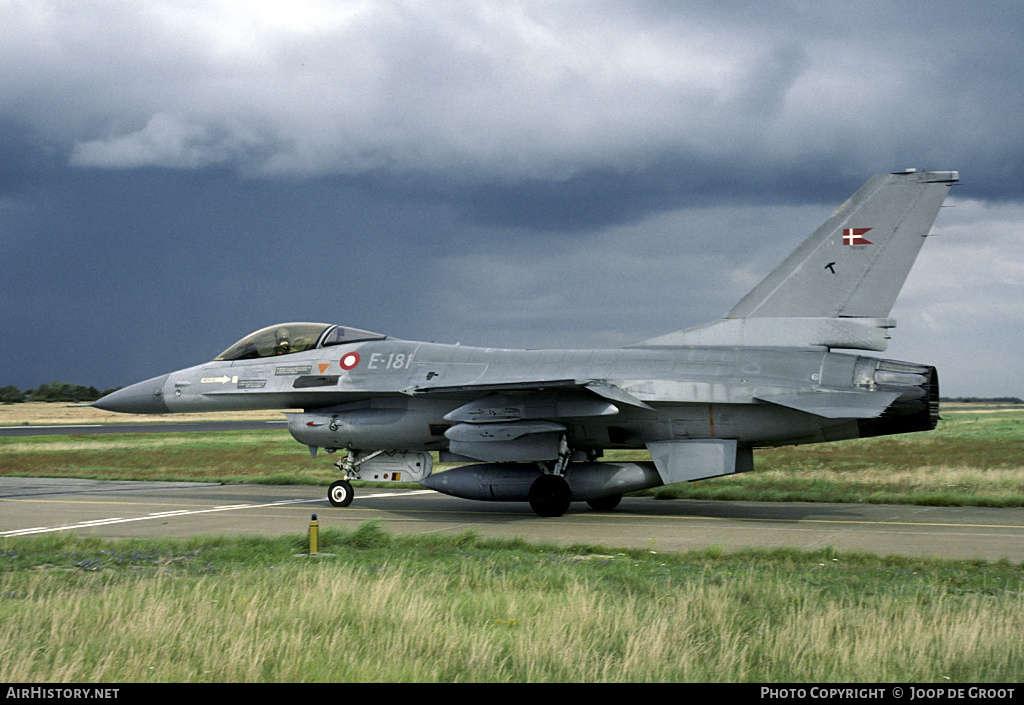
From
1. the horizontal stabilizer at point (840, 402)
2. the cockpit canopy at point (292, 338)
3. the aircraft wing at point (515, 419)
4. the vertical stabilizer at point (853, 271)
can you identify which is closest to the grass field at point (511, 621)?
the horizontal stabilizer at point (840, 402)

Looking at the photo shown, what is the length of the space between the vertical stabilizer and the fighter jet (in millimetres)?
21

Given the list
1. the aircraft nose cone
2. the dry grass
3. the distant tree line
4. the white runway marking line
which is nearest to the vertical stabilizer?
the dry grass

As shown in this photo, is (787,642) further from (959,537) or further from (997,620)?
(959,537)

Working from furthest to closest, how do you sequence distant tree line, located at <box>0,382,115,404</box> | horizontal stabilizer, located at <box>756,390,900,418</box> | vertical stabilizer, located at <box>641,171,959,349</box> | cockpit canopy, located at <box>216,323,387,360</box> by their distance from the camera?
distant tree line, located at <box>0,382,115,404</box>
cockpit canopy, located at <box>216,323,387,360</box>
vertical stabilizer, located at <box>641,171,959,349</box>
horizontal stabilizer, located at <box>756,390,900,418</box>

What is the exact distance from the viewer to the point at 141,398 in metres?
20.2

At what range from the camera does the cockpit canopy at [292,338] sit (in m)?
19.3

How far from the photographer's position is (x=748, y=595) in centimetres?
812

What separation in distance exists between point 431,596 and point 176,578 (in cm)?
296

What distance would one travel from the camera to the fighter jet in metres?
15.2

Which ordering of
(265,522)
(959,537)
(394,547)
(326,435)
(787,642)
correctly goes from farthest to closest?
1. (326,435)
2. (265,522)
3. (959,537)
4. (394,547)
5. (787,642)

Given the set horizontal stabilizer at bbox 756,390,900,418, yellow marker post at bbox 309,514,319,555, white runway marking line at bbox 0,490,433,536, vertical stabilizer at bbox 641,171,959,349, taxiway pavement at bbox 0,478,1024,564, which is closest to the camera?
yellow marker post at bbox 309,514,319,555

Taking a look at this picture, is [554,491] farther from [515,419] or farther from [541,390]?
[541,390]

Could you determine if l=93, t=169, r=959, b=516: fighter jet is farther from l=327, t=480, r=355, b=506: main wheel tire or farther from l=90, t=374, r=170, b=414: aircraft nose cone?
l=90, t=374, r=170, b=414: aircraft nose cone
